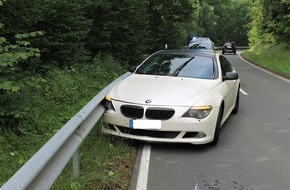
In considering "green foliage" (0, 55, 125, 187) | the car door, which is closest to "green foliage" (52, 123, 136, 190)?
"green foliage" (0, 55, 125, 187)

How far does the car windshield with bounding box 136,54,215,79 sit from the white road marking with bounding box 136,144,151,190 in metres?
1.73

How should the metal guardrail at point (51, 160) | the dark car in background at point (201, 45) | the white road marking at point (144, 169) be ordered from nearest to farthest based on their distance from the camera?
the metal guardrail at point (51, 160), the white road marking at point (144, 169), the dark car in background at point (201, 45)

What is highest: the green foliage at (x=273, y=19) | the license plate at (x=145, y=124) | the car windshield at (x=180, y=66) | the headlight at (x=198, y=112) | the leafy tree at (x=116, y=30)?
the car windshield at (x=180, y=66)

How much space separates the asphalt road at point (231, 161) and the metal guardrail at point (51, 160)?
36.2 inches

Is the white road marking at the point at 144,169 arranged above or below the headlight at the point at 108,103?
below

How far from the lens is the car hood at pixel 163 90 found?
630 cm

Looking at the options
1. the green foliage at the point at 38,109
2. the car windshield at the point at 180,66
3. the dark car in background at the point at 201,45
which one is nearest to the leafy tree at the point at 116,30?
the green foliage at the point at 38,109

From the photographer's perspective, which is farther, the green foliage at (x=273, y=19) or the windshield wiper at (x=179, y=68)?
the green foliage at (x=273, y=19)

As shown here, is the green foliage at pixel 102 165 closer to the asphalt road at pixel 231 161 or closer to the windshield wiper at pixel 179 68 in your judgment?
the asphalt road at pixel 231 161

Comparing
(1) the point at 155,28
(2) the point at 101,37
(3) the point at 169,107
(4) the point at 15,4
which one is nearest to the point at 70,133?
(3) the point at 169,107

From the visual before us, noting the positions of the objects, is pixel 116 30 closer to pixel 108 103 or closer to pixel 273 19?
pixel 108 103

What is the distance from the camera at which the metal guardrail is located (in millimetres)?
2999

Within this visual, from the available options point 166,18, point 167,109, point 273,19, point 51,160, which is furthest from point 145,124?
point 273,19

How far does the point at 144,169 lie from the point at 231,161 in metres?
1.28
